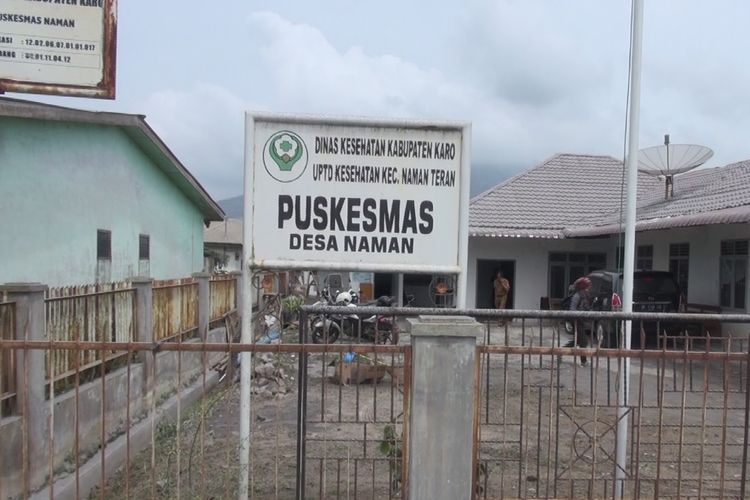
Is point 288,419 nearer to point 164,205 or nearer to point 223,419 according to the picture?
point 223,419

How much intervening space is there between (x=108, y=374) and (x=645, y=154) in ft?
49.2

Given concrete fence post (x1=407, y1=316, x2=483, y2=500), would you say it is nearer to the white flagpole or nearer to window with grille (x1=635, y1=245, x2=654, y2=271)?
the white flagpole

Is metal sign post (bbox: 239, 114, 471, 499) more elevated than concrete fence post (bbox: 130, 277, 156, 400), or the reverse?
metal sign post (bbox: 239, 114, 471, 499)

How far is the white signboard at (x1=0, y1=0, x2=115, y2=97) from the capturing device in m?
5.64

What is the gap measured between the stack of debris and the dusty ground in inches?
8.9

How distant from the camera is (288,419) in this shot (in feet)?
24.1

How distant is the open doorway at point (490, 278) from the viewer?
20125mm

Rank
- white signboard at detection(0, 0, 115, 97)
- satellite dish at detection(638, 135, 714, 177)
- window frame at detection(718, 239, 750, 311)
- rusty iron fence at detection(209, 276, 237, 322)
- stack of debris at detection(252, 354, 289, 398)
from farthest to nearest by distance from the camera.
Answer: satellite dish at detection(638, 135, 714, 177) → window frame at detection(718, 239, 750, 311) → rusty iron fence at detection(209, 276, 237, 322) → stack of debris at detection(252, 354, 289, 398) → white signboard at detection(0, 0, 115, 97)

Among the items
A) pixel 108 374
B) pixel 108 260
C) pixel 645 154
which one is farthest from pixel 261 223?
pixel 645 154

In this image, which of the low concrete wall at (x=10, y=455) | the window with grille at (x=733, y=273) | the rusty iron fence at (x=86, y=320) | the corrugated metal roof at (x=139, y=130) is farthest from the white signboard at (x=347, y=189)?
the window with grille at (x=733, y=273)

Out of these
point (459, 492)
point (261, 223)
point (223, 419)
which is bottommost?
point (223, 419)

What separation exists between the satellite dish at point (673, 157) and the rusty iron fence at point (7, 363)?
15100mm

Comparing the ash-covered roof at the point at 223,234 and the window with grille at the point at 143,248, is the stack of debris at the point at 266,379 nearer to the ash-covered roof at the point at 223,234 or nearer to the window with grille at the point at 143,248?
the window with grille at the point at 143,248

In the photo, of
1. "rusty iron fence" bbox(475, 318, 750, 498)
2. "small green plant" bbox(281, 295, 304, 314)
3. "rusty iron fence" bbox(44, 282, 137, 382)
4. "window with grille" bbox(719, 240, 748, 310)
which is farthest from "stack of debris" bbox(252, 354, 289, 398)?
"window with grille" bbox(719, 240, 748, 310)
